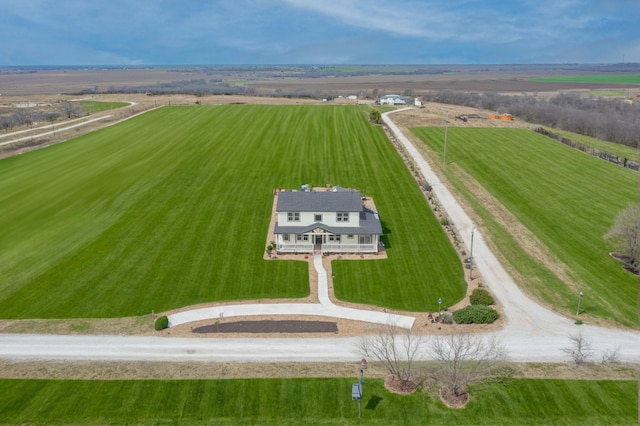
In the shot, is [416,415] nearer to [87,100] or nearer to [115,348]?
[115,348]

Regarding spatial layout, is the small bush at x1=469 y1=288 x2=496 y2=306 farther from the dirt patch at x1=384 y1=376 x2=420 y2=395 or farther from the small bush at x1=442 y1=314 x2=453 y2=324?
the dirt patch at x1=384 y1=376 x2=420 y2=395

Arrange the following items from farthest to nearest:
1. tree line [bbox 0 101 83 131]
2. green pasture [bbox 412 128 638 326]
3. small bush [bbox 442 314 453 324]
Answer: tree line [bbox 0 101 83 131] < green pasture [bbox 412 128 638 326] < small bush [bbox 442 314 453 324]

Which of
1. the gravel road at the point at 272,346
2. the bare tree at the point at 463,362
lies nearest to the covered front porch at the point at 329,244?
the gravel road at the point at 272,346

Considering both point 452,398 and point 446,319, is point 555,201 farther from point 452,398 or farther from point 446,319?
point 452,398

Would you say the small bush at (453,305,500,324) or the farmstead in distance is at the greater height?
the farmstead in distance

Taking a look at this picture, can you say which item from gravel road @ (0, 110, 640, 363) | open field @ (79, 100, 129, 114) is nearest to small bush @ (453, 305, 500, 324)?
gravel road @ (0, 110, 640, 363)

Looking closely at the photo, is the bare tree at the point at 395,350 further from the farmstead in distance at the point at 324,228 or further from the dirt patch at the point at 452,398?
the farmstead in distance at the point at 324,228

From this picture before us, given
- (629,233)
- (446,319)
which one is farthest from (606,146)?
(446,319)
